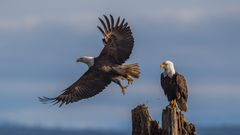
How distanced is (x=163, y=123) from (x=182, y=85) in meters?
3.23

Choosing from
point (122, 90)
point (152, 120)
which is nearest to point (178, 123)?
point (152, 120)

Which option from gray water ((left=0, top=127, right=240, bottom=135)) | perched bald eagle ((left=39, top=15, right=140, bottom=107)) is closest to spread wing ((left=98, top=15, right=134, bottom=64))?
perched bald eagle ((left=39, top=15, right=140, bottom=107))

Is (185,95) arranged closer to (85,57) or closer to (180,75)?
(180,75)

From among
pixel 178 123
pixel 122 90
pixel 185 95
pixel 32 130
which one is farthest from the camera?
pixel 32 130

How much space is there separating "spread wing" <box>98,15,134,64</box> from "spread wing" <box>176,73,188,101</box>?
2.85m

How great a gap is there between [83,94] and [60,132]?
159m

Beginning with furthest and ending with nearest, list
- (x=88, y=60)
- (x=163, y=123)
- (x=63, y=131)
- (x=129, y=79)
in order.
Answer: (x=63, y=131) → (x=88, y=60) → (x=129, y=79) → (x=163, y=123)

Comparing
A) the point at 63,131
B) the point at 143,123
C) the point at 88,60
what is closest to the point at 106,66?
the point at 88,60

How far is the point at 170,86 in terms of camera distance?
21016 mm

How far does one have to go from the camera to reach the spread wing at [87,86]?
941 inches

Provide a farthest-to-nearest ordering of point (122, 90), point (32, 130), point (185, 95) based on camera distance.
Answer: point (32, 130), point (122, 90), point (185, 95)

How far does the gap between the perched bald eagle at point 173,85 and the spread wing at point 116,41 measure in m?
2.59

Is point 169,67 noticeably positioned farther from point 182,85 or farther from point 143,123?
point 143,123

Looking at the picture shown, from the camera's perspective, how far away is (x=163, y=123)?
1780 cm
